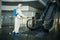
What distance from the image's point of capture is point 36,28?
12.3m

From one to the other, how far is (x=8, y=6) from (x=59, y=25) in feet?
52.9

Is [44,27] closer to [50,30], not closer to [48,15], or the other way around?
[50,30]

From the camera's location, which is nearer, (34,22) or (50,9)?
(34,22)

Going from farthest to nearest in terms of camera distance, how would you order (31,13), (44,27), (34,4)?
1. (31,13)
2. (34,4)
3. (44,27)

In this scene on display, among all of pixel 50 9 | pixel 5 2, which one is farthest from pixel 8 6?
pixel 50 9

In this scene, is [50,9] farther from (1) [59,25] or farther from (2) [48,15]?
(1) [59,25]

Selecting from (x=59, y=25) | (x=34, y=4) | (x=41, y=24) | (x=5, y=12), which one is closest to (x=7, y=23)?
(x=5, y=12)

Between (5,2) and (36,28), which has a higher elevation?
(5,2)

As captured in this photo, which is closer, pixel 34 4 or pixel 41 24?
pixel 41 24

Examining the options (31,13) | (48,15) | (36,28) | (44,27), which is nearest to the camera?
(44,27)

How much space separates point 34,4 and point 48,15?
5.74m

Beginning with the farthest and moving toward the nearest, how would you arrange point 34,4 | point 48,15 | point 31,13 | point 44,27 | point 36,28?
point 31,13, point 34,4, point 48,15, point 36,28, point 44,27

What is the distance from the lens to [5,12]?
21.0 m

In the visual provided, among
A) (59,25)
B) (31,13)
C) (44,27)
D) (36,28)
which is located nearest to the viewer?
(59,25)
